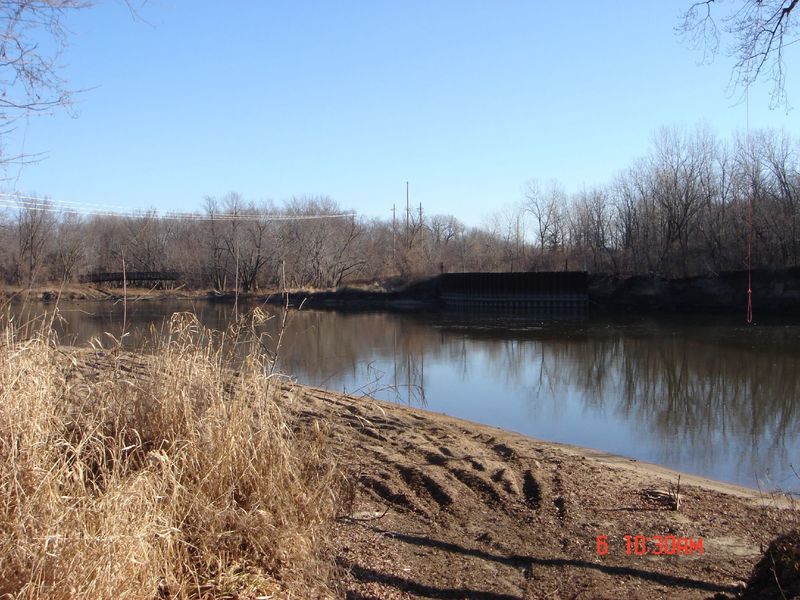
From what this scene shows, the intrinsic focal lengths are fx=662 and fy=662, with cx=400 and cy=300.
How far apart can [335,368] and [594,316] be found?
22.8m

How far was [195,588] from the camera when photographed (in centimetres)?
331

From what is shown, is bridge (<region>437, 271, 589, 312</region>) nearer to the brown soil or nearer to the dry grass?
the brown soil

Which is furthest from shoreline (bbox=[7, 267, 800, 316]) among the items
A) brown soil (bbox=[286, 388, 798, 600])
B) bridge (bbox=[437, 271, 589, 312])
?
brown soil (bbox=[286, 388, 798, 600])

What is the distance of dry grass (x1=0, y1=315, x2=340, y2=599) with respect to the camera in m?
2.96

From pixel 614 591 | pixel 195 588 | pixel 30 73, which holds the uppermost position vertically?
pixel 30 73

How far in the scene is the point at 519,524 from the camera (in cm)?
534

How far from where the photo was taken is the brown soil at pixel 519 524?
4.12 metres

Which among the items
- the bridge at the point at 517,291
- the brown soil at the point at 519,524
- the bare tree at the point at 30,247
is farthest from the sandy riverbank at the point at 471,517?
the bridge at the point at 517,291

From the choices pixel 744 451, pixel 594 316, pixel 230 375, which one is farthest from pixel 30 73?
pixel 594 316

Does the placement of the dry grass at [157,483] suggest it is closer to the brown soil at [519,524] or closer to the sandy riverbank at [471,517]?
the sandy riverbank at [471,517]

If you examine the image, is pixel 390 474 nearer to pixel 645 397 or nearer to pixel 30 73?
pixel 30 73

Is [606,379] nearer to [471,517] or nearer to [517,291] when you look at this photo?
[471,517]

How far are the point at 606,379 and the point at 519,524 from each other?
43.2ft

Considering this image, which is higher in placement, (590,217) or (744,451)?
(590,217)
